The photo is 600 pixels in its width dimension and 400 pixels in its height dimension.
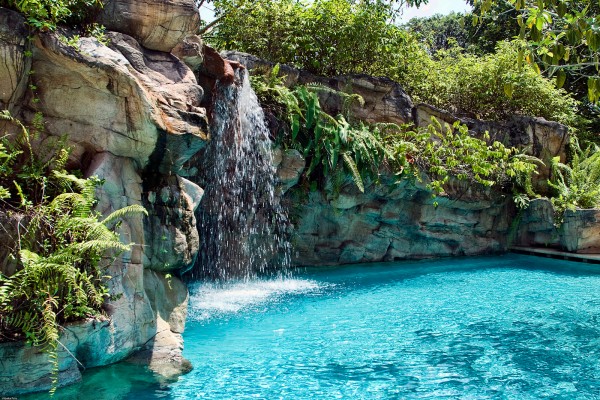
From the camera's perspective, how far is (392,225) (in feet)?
41.5

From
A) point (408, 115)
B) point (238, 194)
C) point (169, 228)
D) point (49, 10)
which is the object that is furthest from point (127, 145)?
point (408, 115)

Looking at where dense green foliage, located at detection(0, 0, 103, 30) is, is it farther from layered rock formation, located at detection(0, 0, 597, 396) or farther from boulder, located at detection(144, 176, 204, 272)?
boulder, located at detection(144, 176, 204, 272)

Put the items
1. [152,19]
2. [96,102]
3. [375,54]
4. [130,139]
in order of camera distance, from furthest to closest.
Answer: [375,54] → [152,19] → [130,139] → [96,102]

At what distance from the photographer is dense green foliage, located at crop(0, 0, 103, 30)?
5324 millimetres

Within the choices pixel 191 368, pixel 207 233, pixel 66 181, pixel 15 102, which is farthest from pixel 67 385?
pixel 207 233

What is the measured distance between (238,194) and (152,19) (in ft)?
13.1

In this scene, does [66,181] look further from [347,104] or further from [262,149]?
[347,104]

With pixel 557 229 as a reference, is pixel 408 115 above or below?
above

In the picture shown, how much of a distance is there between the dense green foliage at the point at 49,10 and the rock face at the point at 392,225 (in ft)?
20.2


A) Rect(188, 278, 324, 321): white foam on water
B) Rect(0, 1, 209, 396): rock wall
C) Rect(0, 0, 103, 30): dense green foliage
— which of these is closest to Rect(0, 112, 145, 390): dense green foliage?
Rect(0, 1, 209, 396): rock wall

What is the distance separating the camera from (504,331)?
6.88 m

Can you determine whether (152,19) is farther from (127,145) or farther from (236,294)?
(236,294)

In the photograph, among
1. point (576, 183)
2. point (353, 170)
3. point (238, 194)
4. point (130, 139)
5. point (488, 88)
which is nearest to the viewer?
point (130, 139)

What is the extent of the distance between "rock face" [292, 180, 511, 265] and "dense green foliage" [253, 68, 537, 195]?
21.3 inches
